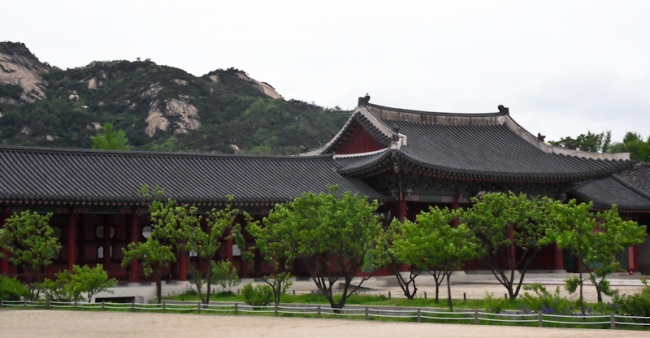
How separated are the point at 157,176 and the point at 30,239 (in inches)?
335

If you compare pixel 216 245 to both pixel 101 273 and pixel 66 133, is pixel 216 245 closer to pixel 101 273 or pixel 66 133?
pixel 101 273

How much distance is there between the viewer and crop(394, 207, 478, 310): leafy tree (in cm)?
2705

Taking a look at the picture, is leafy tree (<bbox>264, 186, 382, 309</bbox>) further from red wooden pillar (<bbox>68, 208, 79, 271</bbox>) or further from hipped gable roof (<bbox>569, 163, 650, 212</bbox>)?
hipped gable roof (<bbox>569, 163, 650, 212</bbox>)

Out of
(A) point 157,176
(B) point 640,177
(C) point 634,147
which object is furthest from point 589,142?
(A) point 157,176

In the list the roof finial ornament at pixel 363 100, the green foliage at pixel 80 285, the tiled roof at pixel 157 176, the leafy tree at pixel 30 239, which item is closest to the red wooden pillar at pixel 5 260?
the tiled roof at pixel 157 176

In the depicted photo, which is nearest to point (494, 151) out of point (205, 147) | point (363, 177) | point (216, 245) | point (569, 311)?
point (363, 177)

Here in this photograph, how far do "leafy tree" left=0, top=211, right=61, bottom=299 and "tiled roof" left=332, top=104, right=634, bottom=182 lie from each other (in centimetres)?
1594

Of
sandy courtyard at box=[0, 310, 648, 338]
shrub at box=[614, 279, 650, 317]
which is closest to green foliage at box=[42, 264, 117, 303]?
sandy courtyard at box=[0, 310, 648, 338]

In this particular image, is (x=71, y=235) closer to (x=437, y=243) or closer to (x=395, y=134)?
(x=395, y=134)

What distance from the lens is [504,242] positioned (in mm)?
29203

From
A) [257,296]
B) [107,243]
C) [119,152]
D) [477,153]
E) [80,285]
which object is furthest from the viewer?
[477,153]

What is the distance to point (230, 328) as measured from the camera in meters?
→ 22.1

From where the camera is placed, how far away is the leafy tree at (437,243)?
2705 centimetres

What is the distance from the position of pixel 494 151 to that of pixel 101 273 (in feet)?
82.7
